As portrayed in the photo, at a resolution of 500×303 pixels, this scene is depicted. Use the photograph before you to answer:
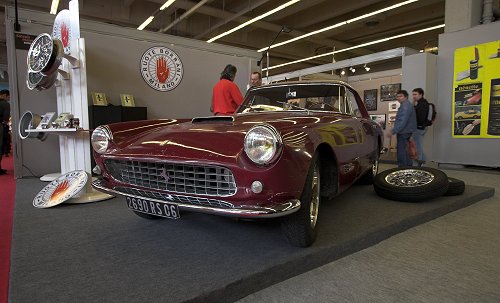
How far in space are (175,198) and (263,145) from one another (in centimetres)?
58

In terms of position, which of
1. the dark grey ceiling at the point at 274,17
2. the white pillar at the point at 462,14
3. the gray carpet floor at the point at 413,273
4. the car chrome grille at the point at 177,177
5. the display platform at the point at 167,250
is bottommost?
the gray carpet floor at the point at 413,273

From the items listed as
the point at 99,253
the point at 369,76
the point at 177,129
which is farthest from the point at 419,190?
the point at 369,76

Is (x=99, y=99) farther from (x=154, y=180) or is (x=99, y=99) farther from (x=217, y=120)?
(x=154, y=180)

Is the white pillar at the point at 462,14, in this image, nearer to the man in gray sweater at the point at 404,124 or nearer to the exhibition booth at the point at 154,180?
the exhibition booth at the point at 154,180

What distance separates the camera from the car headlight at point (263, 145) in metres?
1.61

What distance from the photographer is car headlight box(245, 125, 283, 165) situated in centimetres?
161

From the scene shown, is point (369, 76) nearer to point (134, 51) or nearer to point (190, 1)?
point (190, 1)

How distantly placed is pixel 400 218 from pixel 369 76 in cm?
825

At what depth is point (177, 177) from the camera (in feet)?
5.96

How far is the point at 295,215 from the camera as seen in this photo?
184cm

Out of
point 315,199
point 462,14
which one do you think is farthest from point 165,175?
point 462,14

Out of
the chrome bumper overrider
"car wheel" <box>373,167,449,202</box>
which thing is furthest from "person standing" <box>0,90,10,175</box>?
"car wheel" <box>373,167,449,202</box>

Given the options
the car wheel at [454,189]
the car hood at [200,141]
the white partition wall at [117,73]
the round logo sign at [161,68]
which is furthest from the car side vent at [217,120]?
the round logo sign at [161,68]

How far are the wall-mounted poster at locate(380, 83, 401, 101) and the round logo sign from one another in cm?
607
